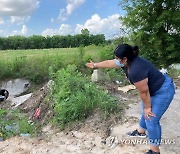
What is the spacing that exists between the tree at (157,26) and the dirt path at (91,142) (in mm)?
5027

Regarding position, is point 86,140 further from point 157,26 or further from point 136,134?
point 157,26

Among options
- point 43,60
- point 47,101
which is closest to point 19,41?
point 43,60

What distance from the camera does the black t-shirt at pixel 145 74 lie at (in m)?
3.31

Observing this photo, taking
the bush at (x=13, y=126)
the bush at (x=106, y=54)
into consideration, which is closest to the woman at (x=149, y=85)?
the bush at (x=13, y=126)

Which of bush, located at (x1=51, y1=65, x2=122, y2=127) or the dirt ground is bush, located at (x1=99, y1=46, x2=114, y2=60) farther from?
the dirt ground

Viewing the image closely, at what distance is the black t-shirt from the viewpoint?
3311mm

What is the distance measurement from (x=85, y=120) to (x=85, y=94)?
78 centimetres

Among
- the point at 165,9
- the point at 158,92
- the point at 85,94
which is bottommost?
the point at 85,94

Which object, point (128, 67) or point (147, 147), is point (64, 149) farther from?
point (128, 67)

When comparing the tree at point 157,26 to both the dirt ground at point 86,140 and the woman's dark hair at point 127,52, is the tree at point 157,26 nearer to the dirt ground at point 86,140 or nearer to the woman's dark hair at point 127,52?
the dirt ground at point 86,140

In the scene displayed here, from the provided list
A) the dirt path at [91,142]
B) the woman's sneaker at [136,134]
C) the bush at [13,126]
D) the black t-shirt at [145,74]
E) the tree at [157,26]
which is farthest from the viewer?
the tree at [157,26]

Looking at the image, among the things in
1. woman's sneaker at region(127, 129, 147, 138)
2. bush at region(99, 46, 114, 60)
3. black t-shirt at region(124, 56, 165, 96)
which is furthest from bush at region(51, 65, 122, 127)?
bush at region(99, 46, 114, 60)

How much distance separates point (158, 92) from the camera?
140 inches

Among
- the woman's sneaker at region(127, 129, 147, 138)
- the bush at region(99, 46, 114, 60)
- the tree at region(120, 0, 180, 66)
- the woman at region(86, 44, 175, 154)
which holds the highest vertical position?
the tree at region(120, 0, 180, 66)
